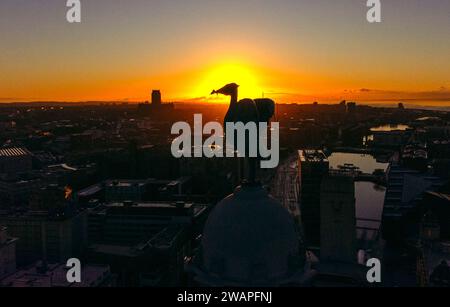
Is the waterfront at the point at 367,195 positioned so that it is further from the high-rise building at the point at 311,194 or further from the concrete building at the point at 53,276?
the concrete building at the point at 53,276

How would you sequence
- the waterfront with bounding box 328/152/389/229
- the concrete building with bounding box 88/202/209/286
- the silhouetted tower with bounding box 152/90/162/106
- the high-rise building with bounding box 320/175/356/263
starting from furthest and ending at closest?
1. the silhouetted tower with bounding box 152/90/162/106
2. the waterfront with bounding box 328/152/389/229
3. the high-rise building with bounding box 320/175/356/263
4. the concrete building with bounding box 88/202/209/286

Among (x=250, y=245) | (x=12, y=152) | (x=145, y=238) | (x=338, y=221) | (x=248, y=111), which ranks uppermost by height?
(x=248, y=111)

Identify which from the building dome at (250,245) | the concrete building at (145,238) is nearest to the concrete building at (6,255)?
the concrete building at (145,238)

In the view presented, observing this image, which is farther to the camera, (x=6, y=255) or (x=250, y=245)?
(x=6, y=255)

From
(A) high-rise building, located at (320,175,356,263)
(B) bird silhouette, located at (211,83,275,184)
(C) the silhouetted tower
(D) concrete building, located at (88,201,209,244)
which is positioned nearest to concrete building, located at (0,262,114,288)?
(D) concrete building, located at (88,201,209,244)

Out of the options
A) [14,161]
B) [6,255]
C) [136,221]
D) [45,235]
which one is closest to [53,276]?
[6,255]

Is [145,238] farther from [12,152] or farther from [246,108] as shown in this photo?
[12,152]

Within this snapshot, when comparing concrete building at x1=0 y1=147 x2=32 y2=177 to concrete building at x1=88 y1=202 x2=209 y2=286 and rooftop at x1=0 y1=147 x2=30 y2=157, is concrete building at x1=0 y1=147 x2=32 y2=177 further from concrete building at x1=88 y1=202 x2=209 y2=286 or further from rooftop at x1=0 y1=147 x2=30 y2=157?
concrete building at x1=88 y1=202 x2=209 y2=286
